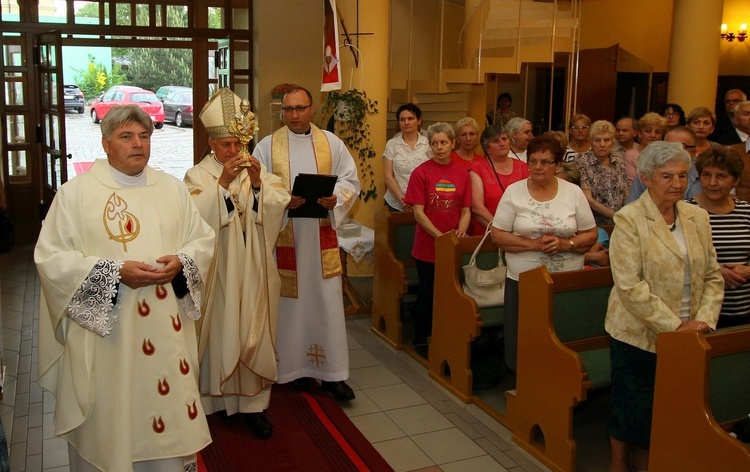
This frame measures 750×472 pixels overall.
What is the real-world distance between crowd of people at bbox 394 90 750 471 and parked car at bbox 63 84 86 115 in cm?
685

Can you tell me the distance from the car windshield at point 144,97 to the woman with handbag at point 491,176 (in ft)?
26.0

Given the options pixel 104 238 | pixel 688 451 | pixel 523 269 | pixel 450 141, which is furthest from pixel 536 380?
pixel 104 238

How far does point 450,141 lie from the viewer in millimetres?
5242

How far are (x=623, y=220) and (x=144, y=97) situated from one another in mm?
9959

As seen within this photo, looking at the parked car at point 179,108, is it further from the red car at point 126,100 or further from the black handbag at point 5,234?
the black handbag at point 5,234

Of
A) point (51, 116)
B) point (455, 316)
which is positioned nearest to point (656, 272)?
point (455, 316)

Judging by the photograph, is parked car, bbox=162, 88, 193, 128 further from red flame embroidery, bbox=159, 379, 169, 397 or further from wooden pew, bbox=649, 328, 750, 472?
wooden pew, bbox=649, 328, 750, 472

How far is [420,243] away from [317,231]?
937 millimetres

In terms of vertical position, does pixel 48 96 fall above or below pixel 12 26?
below

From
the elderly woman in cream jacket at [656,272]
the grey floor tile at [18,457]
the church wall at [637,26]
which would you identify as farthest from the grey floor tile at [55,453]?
the church wall at [637,26]

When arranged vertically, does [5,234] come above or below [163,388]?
above

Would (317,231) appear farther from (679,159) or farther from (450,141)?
(679,159)

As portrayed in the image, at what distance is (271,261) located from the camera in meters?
4.18

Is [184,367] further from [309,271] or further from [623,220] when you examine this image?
[623,220]
